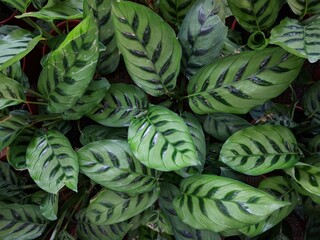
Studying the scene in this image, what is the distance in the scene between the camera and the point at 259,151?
0.94 metres

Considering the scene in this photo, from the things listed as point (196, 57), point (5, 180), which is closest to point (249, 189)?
point (196, 57)

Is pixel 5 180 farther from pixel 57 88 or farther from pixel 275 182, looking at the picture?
pixel 275 182

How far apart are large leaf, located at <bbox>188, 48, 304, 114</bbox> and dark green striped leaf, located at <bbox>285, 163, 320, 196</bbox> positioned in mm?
165

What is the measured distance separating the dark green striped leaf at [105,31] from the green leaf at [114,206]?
0.28 m

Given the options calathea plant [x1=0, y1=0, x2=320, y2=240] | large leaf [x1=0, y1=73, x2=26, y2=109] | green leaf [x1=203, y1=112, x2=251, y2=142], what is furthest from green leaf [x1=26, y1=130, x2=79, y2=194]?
green leaf [x1=203, y1=112, x2=251, y2=142]

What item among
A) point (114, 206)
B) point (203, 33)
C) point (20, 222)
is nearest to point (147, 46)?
point (203, 33)

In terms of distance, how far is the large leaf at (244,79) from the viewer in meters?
0.86

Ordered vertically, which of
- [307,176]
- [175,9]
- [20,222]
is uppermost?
[175,9]

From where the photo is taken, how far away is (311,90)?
106cm

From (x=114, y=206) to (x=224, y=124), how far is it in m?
0.30

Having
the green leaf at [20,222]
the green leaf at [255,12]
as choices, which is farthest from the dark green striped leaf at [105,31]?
the green leaf at [20,222]

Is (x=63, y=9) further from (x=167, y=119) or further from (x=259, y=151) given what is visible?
(x=259, y=151)

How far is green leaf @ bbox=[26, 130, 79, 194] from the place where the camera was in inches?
36.0

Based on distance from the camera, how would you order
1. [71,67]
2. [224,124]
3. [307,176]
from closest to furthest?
[71,67] < [307,176] < [224,124]
